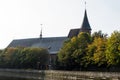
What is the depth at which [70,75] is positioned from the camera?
7931cm

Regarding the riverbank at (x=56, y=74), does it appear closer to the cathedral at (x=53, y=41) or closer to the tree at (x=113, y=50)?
the tree at (x=113, y=50)

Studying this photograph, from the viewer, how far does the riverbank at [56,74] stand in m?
68.1

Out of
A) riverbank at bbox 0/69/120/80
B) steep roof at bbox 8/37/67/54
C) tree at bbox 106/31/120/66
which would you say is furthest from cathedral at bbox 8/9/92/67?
tree at bbox 106/31/120/66

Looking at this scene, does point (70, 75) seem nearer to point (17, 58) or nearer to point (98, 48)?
point (98, 48)

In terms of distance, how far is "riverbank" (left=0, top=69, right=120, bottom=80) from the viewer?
6812cm

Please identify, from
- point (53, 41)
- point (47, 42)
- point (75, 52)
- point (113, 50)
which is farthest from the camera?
point (47, 42)

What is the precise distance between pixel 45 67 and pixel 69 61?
20103 millimetres

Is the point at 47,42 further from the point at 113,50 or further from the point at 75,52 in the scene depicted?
the point at 113,50

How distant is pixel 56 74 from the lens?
85.1 m

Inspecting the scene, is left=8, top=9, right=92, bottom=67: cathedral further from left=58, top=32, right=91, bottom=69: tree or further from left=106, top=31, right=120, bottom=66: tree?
left=106, top=31, right=120, bottom=66: tree

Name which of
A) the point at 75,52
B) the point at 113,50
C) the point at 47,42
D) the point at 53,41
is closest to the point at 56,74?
the point at 75,52

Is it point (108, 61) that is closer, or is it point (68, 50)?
point (108, 61)

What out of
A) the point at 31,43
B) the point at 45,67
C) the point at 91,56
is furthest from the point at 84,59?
the point at 31,43

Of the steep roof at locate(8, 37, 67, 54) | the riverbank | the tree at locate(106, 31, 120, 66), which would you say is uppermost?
the steep roof at locate(8, 37, 67, 54)
